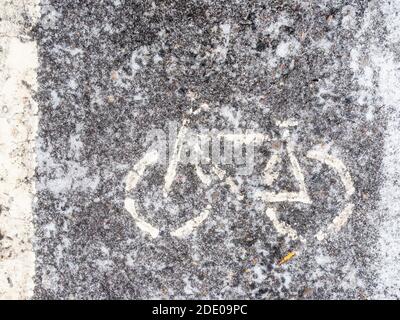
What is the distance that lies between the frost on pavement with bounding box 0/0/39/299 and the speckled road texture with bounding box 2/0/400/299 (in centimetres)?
4

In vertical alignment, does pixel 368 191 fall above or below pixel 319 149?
below

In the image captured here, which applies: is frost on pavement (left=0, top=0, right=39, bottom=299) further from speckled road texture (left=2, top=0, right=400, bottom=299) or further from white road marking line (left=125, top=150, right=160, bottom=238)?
white road marking line (left=125, top=150, right=160, bottom=238)

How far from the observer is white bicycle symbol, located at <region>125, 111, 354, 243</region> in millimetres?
1548

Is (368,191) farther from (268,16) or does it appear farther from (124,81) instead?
(124,81)

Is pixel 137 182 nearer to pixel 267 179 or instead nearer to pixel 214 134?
pixel 214 134

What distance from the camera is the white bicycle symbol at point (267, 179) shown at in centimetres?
155

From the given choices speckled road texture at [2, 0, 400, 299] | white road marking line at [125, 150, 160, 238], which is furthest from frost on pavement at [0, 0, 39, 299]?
white road marking line at [125, 150, 160, 238]

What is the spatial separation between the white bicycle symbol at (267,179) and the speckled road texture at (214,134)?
12 millimetres

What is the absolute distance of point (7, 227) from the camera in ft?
5.27

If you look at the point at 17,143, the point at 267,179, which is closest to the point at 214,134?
the point at 267,179

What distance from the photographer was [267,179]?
157cm

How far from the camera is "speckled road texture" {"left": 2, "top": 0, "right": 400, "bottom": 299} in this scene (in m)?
1.51

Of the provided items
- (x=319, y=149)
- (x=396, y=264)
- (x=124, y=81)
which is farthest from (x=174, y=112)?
(x=396, y=264)
